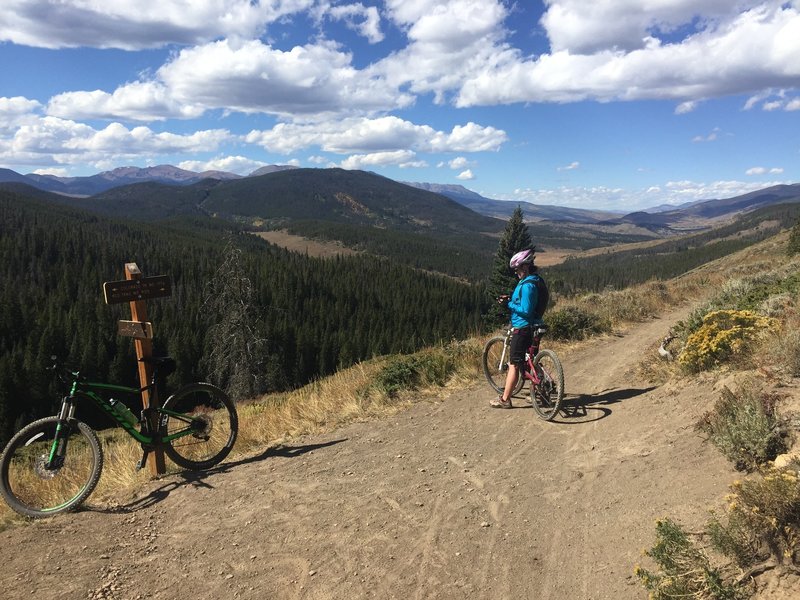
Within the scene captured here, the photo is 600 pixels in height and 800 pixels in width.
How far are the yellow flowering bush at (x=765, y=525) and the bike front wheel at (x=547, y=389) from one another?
3.73m

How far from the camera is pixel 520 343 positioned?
7.46m

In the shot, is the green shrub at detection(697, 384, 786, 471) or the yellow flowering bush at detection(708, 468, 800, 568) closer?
the yellow flowering bush at detection(708, 468, 800, 568)

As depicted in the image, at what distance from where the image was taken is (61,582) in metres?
4.25

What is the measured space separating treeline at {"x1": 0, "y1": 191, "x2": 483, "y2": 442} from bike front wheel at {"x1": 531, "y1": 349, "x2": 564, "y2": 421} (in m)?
7.31

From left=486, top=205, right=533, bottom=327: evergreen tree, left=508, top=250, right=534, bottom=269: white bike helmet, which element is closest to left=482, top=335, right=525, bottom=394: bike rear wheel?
left=508, top=250, right=534, bottom=269: white bike helmet

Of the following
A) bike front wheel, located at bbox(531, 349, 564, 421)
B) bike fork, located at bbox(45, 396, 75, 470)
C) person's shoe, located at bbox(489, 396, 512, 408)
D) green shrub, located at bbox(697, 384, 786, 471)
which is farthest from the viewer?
person's shoe, located at bbox(489, 396, 512, 408)

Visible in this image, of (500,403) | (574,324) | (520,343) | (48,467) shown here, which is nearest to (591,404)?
(500,403)

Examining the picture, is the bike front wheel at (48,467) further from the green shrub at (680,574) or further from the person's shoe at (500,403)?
the green shrub at (680,574)

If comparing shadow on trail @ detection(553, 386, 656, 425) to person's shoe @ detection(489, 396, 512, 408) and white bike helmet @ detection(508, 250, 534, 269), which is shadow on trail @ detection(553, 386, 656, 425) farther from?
white bike helmet @ detection(508, 250, 534, 269)

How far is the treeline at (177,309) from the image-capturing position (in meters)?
57.3

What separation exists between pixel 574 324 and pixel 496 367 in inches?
162

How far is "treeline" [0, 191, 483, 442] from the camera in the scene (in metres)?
57.3

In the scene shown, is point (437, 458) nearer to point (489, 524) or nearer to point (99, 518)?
point (489, 524)

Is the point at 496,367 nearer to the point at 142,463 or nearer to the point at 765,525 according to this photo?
the point at 142,463
